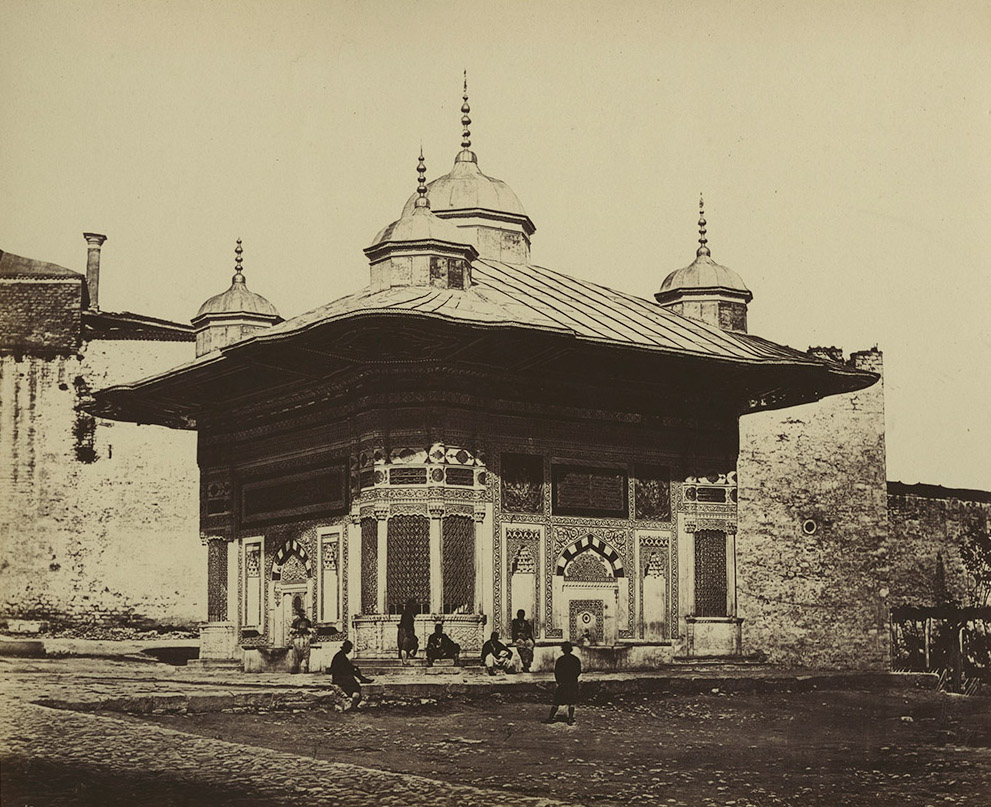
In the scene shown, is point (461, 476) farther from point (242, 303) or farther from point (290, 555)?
point (242, 303)

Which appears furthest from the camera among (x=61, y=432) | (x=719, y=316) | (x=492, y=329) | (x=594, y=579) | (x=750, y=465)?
(x=750, y=465)

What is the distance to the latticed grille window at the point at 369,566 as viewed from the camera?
1434 centimetres

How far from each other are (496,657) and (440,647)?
1.76ft

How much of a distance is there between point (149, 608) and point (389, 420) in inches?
302

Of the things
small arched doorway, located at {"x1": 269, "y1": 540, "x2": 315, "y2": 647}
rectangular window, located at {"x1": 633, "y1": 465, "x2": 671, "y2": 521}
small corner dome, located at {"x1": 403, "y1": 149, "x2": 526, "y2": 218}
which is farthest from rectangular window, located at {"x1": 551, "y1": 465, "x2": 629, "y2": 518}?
small corner dome, located at {"x1": 403, "y1": 149, "x2": 526, "y2": 218}

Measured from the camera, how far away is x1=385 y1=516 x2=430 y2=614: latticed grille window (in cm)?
1415

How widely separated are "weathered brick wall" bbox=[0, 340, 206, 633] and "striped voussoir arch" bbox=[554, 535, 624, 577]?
6.16 meters

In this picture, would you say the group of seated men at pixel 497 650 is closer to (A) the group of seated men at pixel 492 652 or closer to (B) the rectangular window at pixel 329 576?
(A) the group of seated men at pixel 492 652

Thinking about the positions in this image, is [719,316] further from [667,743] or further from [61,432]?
[61,432]

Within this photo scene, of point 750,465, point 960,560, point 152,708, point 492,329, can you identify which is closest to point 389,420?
point 492,329

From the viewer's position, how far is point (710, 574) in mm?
16094

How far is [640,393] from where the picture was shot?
52.2ft

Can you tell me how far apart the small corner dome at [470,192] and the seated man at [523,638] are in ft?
19.2

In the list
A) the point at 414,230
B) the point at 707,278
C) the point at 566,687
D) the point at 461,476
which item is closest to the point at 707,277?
the point at 707,278
